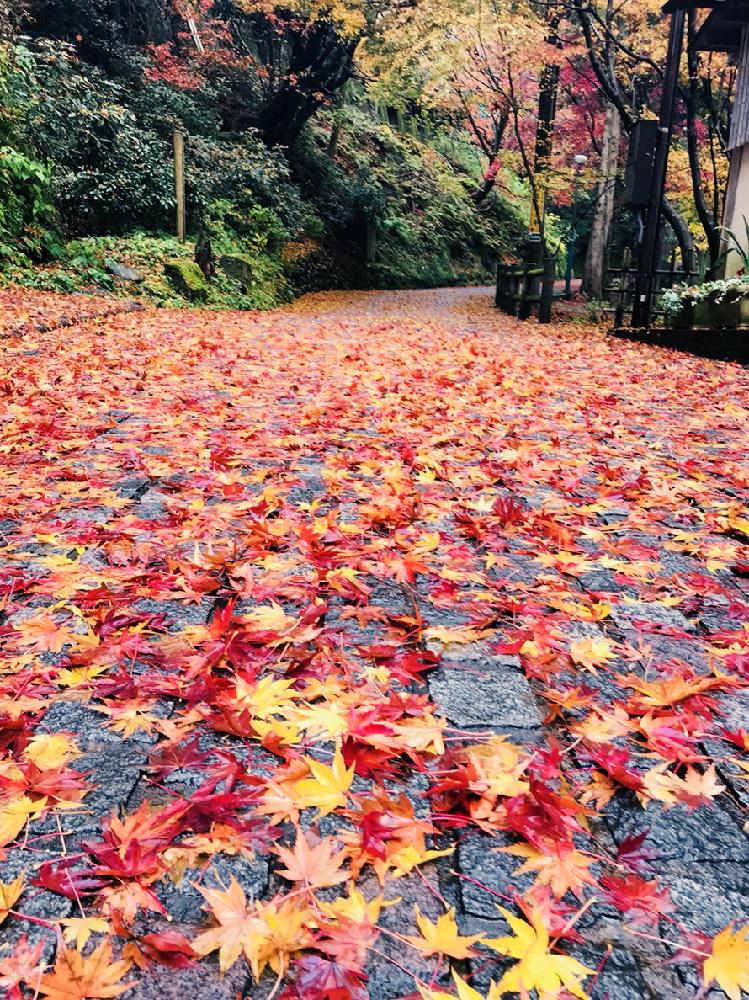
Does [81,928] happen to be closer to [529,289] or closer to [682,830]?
[682,830]

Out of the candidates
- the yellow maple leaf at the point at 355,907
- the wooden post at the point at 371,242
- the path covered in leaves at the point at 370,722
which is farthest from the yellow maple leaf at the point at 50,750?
the wooden post at the point at 371,242

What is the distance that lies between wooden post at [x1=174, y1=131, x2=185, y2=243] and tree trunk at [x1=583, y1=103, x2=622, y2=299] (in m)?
8.17

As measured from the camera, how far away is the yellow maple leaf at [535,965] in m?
1.17

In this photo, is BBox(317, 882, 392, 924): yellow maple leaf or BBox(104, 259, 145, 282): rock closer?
BBox(317, 882, 392, 924): yellow maple leaf

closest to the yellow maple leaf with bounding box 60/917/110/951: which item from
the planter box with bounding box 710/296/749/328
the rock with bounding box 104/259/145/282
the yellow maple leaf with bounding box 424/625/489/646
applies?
the yellow maple leaf with bounding box 424/625/489/646

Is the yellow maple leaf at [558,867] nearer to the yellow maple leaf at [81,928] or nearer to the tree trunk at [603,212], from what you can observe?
the yellow maple leaf at [81,928]

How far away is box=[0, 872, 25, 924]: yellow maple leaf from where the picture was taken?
1.26 m

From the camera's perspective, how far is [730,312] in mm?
9047

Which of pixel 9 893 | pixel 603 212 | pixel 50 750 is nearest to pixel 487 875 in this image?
pixel 9 893

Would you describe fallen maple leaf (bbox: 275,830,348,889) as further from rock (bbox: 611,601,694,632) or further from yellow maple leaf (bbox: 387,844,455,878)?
rock (bbox: 611,601,694,632)

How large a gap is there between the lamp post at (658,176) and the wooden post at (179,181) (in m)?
8.71

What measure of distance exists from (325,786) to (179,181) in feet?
50.7

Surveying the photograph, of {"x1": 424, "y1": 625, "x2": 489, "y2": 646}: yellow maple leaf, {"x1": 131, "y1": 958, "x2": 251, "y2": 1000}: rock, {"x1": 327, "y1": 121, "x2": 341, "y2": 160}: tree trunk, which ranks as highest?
{"x1": 327, "y1": 121, "x2": 341, "y2": 160}: tree trunk

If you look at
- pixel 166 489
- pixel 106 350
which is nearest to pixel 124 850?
pixel 166 489
